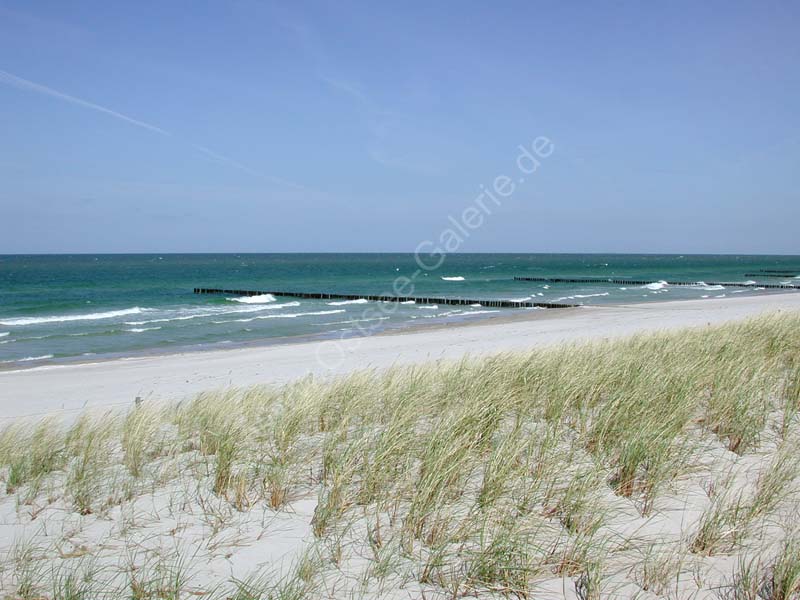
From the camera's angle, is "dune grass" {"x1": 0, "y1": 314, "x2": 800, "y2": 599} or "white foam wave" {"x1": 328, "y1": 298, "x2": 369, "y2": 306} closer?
"dune grass" {"x1": 0, "y1": 314, "x2": 800, "y2": 599}

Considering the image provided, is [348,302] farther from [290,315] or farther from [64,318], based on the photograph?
[64,318]

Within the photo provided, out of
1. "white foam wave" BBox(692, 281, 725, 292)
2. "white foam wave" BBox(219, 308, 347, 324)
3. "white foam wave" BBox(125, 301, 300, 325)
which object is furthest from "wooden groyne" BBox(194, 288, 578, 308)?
"white foam wave" BBox(692, 281, 725, 292)

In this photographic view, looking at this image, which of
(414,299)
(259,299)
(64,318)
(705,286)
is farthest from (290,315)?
(705,286)

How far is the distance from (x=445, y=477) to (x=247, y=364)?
1304 cm

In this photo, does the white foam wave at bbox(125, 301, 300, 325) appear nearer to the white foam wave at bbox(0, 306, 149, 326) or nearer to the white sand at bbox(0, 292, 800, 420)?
the white foam wave at bbox(0, 306, 149, 326)

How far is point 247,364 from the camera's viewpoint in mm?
16266

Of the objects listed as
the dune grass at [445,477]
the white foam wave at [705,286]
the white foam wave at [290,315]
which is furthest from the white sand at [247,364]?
the white foam wave at [705,286]

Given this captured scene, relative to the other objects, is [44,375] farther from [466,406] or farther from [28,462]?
[466,406]

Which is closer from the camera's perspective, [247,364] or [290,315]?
[247,364]

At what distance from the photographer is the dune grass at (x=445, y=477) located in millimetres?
3152

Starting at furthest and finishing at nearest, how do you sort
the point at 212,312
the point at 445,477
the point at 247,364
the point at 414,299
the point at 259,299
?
the point at 259,299 → the point at 414,299 → the point at 212,312 → the point at 247,364 → the point at 445,477

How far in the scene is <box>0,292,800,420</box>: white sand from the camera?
40.5 ft

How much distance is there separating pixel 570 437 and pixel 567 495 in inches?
57.5

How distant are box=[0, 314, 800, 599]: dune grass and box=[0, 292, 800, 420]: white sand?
17.4 ft
